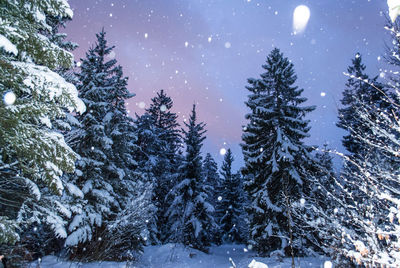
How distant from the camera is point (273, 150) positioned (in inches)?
554

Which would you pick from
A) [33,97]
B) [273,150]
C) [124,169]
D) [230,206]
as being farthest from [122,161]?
[230,206]

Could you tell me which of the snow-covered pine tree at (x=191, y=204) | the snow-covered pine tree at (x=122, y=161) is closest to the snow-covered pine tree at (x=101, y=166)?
the snow-covered pine tree at (x=122, y=161)

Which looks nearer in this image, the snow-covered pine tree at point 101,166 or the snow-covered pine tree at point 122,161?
the snow-covered pine tree at point 101,166

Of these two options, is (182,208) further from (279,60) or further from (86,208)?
(279,60)

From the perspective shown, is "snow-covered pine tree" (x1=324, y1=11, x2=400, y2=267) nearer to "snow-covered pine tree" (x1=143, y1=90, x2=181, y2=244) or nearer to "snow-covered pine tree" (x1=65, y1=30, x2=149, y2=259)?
"snow-covered pine tree" (x1=65, y1=30, x2=149, y2=259)

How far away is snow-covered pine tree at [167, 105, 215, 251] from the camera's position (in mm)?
19781

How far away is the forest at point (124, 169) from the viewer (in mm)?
4316

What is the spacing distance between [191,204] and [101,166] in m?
9.41

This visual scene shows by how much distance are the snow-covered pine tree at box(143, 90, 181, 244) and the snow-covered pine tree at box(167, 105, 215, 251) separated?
51.5 inches

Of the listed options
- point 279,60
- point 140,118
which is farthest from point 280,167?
point 140,118

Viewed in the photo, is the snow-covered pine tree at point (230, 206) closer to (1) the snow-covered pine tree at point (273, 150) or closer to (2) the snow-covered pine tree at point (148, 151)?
(2) the snow-covered pine tree at point (148, 151)

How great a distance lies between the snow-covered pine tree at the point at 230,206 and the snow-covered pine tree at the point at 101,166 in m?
22.5

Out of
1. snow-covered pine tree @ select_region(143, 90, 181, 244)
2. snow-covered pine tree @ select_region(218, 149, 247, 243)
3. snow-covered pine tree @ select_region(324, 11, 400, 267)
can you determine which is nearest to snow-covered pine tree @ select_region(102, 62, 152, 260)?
snow-covered pine tree @ select_region(143, 90, 181, 244)

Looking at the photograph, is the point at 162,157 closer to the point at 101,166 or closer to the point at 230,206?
the point at 101,166
